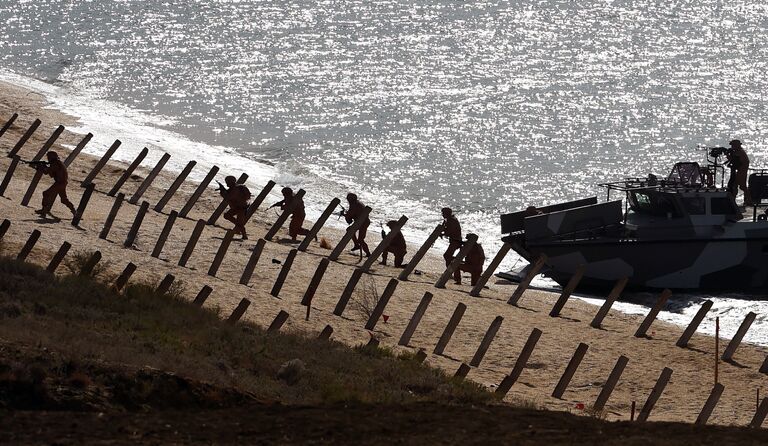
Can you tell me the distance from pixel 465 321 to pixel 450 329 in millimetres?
3374

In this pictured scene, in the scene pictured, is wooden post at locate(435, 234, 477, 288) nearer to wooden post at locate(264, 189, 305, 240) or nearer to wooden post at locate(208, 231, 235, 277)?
wooden post at locate(264, 189, 305, 240)

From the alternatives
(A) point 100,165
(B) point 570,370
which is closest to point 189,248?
(B) point 570,370

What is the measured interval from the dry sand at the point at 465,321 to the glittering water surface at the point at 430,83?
4.14m

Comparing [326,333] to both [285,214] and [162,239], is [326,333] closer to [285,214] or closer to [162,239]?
[162,239]

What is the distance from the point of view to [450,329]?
78.8 ft

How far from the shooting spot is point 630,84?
67.0 metres

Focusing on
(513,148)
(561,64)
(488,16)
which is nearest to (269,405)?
(513,148)

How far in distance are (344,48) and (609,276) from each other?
46304 millimetres

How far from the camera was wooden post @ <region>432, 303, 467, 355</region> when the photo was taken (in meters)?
24.0

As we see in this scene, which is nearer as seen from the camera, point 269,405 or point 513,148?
point 269,405

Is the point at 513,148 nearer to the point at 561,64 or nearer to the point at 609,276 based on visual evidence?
the point at 561,64

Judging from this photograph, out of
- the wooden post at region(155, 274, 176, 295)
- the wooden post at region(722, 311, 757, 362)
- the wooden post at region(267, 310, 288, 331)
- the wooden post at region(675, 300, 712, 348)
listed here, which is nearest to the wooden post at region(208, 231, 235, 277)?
the wooden post at region(155, 274, 176, 295)

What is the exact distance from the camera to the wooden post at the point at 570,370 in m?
21.9

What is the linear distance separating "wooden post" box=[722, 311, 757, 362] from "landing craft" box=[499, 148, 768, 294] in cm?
540
